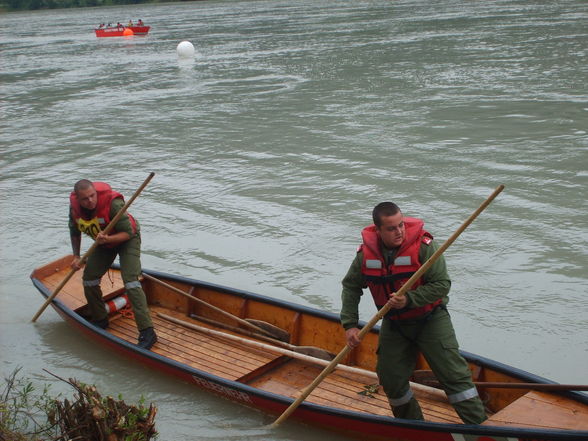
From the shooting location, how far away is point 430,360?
214 inches

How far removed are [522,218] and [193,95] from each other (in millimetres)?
14286

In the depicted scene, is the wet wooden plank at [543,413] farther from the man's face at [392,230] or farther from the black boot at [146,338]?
the black boot at [146,338]

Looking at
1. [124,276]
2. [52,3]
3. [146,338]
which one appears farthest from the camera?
[52,3]

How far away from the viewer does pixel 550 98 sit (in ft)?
59.8

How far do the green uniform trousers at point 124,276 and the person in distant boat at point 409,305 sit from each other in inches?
112

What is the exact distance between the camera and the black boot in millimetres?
7754

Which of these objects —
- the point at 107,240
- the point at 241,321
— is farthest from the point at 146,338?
the point at 107,240

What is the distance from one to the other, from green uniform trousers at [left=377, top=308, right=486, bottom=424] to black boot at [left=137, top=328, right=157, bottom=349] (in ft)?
9.83

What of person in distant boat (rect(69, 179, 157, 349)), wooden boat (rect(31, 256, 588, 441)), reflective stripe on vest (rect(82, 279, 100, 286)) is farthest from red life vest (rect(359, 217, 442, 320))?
reflective stripe on vest (rect(82, 279, 100, 286))

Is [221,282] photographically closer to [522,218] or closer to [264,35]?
[522,218]

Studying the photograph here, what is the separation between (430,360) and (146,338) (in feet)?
11.2

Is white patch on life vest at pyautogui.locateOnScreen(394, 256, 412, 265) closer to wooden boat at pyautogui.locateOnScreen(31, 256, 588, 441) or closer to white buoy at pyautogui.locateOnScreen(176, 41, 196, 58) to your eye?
wooden boat at pyautogui.locateOnScreen(31, 256, 588, 441)

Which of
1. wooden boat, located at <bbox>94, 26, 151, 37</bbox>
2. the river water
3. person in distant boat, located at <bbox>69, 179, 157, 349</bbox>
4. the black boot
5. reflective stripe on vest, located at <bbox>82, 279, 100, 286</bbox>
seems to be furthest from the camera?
wooden boat, located at <bbox>94, 26, 151, 37</bbox>

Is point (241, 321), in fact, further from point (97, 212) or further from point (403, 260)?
point (403, 260)
